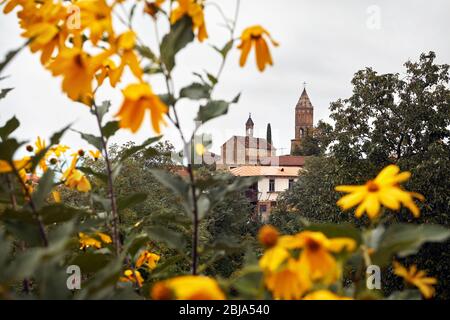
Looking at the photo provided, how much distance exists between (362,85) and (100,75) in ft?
55.4

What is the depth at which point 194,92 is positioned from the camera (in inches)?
36.8

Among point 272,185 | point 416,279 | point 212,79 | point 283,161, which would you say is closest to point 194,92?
point 212,79

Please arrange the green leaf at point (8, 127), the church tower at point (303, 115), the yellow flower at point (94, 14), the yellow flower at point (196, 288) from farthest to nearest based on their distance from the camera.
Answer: the church tower at point (303, 115), the green leaf at point (8, 127), the yellow flower at point (94, 14), the yellow flower at point (196, 288)

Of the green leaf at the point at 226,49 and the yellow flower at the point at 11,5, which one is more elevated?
the yellow flower at the point at 11,5

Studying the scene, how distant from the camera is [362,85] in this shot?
17109 millimetres

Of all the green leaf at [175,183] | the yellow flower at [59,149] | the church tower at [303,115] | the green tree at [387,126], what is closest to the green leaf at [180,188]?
the green leaf at [175,183]

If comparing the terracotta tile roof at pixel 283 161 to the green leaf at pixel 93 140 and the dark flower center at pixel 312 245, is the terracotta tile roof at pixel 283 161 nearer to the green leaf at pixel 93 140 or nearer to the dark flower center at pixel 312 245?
the green leaf at pixel 93 140

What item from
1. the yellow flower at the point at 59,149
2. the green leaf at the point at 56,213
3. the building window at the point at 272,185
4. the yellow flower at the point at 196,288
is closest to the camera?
the yellow flower at the point at 196,288

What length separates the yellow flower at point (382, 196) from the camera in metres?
0.77

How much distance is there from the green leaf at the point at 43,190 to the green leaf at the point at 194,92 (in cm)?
29

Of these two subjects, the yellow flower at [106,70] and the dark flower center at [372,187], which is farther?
the yellow flower at [106,70]

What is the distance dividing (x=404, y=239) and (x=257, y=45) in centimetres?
42
